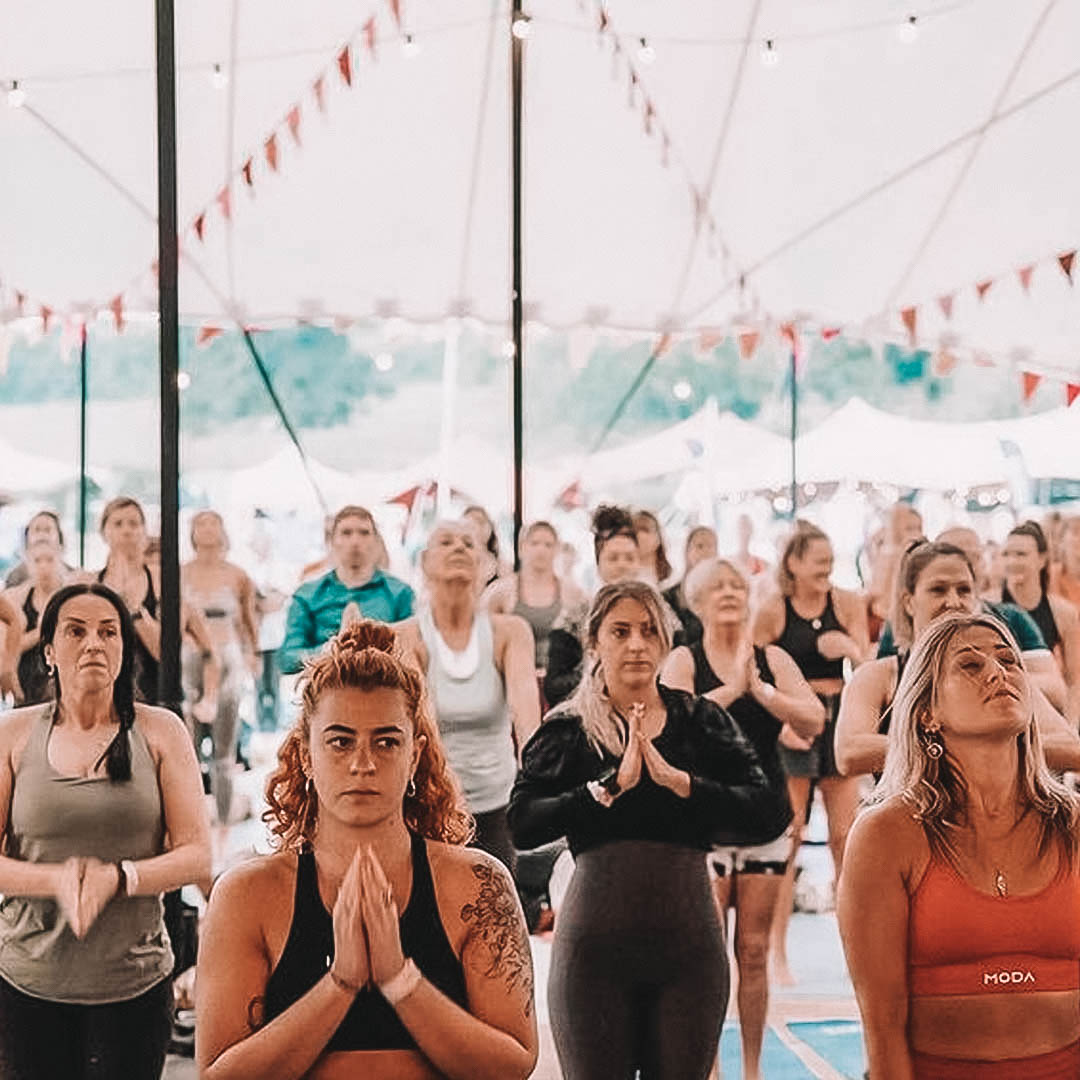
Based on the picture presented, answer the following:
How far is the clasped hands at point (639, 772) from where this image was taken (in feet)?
8.46

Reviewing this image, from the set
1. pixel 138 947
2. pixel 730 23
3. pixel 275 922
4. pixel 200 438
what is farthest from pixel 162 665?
pixel 730 23

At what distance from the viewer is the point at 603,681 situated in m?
2.71

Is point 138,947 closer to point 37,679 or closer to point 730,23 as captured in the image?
point 37,679

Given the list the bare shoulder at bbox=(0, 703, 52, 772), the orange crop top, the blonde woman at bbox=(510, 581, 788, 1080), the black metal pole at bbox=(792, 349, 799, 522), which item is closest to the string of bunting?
the black metal pole at bbox=(792, 349, 799, 522)

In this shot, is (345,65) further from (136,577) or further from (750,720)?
(750,720)

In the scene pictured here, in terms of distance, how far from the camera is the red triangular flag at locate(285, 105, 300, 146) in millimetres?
3924

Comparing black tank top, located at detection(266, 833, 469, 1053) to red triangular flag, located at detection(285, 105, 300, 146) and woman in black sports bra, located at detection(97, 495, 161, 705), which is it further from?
red triangular flag, located at detection(285, 105, 300, 146)

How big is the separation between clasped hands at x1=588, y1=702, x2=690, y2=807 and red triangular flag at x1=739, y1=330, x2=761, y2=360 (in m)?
1.53

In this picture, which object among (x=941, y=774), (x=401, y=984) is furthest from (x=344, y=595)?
(x=401, y=984)

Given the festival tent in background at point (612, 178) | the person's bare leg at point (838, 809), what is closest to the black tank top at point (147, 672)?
the festival tent in background at point (612, 178)

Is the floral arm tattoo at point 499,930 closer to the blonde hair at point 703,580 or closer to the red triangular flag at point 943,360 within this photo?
the blonde hair at point 703,580

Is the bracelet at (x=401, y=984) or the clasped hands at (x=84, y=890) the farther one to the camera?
the clasped hands at (x=84, y=890)

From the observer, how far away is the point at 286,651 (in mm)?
3824

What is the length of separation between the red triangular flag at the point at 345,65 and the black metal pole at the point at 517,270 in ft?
1.35
